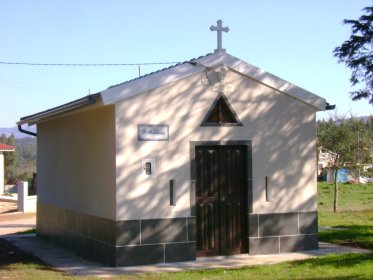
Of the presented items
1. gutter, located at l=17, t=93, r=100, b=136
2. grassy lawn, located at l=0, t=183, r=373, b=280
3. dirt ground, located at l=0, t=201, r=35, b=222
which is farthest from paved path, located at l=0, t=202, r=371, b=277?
dirt ground, located at l=0, t=201, r=35, b=222

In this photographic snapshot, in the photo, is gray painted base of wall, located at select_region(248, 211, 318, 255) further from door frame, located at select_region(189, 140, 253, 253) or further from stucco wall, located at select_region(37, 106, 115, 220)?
stucco wall, located at select_region(37, 106, 115, 220)

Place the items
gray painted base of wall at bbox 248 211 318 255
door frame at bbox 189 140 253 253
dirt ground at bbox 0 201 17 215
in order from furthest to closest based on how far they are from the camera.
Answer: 1. dirt ground at bbox 0 201 17 215
2. gray painted base of wall at bbox 248 211 318 255
3. door frame at bbox 189 140 253 253

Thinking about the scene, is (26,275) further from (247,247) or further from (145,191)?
(247,247)

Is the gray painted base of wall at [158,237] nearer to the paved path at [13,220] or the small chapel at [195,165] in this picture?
the small chapel at [195,165]

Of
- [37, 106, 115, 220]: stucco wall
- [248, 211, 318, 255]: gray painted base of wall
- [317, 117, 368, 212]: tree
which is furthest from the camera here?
[317, 117, 368, 212]: tree

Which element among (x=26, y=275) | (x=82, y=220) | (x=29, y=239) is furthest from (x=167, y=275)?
(x=29, y=239)

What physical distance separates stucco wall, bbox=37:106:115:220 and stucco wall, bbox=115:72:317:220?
0.36m

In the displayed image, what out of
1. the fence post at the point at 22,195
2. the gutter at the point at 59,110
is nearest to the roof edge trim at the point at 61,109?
the gutter at the point at 59,110

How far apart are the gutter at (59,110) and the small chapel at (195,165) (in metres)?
0.05

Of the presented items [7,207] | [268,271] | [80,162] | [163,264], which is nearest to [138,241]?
[163,264]

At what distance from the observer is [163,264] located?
1075 centimetres

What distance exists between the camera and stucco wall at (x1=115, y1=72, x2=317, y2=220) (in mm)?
10633

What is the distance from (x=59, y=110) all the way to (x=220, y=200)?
12.7 feet

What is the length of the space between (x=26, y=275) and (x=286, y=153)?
554cm
